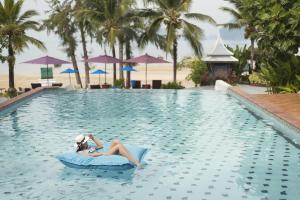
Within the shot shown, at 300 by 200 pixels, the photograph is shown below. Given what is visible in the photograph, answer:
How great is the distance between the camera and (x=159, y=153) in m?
9.20

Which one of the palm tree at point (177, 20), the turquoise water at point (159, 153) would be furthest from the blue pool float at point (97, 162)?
the palm tree at point (177, 20)

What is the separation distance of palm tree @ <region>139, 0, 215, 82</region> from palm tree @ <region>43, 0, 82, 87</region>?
12.5 metres

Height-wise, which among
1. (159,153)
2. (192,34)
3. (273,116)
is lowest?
(159,153)

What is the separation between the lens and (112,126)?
12.5 metres

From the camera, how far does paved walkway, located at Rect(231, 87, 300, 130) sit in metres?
11.4

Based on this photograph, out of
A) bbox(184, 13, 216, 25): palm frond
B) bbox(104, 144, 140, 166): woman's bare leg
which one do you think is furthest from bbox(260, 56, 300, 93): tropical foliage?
bbox(104, 144, 140, 166): woman's bare leg

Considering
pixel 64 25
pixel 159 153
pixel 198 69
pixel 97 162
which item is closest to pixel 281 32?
pixel 159 153

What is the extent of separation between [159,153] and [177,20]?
74.7 ft

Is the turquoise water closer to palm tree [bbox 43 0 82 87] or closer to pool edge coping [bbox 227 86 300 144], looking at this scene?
pool edge coping [bbox 227 86 300 144]

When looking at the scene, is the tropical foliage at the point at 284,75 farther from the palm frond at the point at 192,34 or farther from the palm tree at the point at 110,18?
the palm tree at the point at 110,18

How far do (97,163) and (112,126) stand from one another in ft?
16.2

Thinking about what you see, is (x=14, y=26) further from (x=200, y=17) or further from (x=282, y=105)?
(x=282, y=105)

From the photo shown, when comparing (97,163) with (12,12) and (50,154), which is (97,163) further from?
(12,12)

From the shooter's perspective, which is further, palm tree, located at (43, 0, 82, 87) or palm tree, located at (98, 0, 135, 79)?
palm tree, located at (43, 0, 82, 87)
